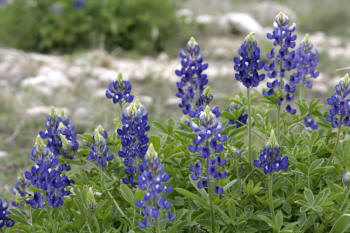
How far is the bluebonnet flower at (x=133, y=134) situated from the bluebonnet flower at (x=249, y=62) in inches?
21.1

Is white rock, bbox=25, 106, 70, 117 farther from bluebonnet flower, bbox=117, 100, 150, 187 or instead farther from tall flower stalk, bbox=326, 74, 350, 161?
Answer: tall flower stalk, bbox=326, 74, 350, 161

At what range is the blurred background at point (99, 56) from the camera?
5457mm

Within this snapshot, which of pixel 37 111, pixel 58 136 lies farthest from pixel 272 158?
pixel 37 111

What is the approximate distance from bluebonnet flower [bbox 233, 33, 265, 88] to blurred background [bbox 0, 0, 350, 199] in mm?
2522

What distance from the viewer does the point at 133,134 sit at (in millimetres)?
2436

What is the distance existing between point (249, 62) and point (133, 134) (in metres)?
0.69

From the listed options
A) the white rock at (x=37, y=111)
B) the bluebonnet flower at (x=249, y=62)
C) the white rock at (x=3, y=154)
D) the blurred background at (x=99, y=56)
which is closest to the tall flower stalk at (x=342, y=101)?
the bluebonnet flower at (x=249, y=62)

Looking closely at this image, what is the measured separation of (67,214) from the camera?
8.96 feet

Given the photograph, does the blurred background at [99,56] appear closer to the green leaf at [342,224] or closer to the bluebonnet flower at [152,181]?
the bluebonnet flower at [152,181]

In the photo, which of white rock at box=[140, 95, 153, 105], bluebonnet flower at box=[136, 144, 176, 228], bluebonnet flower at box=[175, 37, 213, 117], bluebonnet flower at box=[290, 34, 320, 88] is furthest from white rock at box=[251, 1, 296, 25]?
bluebonnet flower at box=[136, 144, 176, 228]

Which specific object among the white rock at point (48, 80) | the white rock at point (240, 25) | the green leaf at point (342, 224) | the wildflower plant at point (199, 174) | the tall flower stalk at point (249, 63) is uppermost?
the white rock at point (240, 25)

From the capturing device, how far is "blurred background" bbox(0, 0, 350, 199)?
546 cm

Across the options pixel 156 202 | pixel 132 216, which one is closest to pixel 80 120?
pixel 132 216

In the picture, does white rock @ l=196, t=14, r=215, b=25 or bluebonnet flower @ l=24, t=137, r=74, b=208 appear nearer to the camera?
bluebonnet flower @ l=24, t=137, r=74, b=208
